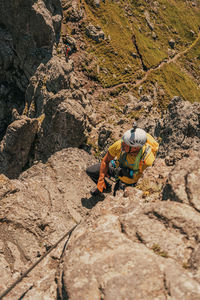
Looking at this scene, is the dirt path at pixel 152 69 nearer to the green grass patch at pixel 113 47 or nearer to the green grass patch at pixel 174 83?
the green grass patch at pixel 113 47

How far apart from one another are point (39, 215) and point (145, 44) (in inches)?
4534

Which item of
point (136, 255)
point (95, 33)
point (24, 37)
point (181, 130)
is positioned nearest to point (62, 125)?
point (181, 130)

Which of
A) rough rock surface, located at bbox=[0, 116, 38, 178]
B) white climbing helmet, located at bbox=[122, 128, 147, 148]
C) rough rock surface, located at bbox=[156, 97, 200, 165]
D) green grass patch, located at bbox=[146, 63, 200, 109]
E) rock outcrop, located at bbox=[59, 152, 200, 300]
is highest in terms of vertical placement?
rough rock surface, located at bbox=[0, 116, 38, 178]

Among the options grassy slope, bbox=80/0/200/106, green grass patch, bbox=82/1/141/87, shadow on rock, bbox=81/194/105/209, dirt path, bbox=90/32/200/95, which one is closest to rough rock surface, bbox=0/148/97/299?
shadow on rock, bbox=81/194/105/209

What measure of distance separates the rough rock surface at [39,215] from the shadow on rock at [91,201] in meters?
0.36

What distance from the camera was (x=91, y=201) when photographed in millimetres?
17734

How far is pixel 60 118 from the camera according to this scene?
30.1 metres

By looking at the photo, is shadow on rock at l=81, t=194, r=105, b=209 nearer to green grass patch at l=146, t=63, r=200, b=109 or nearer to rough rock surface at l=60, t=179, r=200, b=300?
rough rock surface at l=60, t=179, r=200, b=300

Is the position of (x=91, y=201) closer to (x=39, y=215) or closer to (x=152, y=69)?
(x=39, y=215)

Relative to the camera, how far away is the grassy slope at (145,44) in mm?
84988

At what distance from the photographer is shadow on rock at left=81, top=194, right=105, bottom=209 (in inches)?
685

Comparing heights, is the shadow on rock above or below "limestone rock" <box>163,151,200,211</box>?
below

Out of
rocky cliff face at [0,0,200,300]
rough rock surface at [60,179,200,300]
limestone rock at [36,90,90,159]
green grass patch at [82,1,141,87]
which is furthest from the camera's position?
green grass patch at [82,1,141,87]

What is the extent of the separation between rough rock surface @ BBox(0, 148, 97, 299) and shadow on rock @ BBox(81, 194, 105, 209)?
36 cm
